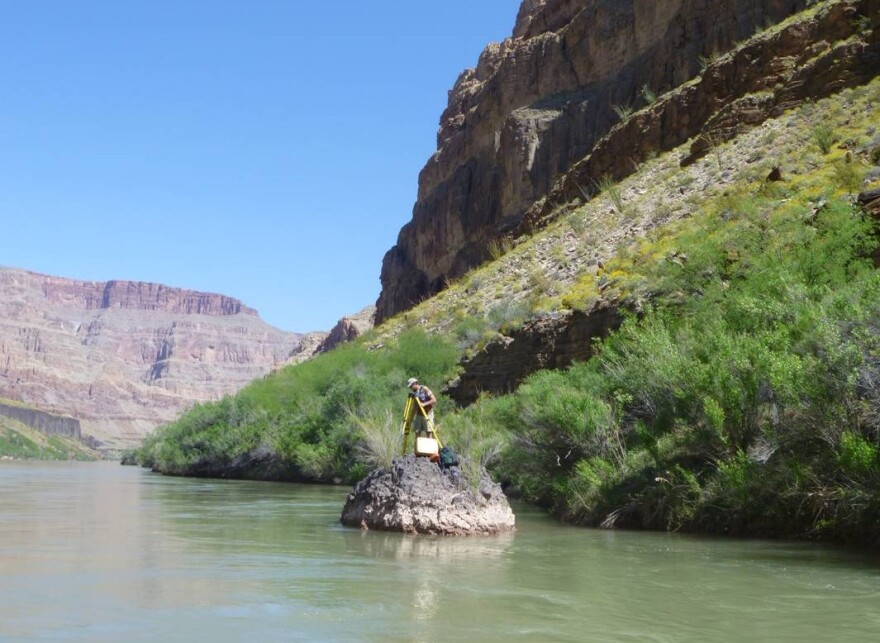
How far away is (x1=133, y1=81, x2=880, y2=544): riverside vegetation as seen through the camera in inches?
543

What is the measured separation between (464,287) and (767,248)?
26441 millimetres

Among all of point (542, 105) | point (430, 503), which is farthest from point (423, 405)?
point (542, 105)

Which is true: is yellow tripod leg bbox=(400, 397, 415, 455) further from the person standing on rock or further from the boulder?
the boulder

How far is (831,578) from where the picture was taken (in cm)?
1078

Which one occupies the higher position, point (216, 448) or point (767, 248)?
point (767, 248)

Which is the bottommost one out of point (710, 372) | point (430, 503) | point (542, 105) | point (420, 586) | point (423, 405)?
point (420, 586)

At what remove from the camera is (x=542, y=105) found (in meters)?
63.3

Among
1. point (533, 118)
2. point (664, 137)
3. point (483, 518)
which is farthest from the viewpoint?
point (533, 118)

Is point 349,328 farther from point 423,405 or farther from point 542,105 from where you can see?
point 423,405

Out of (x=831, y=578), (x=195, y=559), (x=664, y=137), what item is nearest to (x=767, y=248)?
(x=831, y=578)

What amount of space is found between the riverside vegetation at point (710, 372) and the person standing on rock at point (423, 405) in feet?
3.08

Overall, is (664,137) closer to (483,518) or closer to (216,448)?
(216,448)

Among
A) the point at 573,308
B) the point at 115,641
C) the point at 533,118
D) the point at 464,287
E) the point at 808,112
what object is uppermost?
the point at 533,118

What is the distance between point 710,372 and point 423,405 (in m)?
4.99
